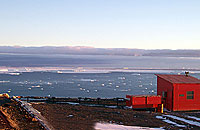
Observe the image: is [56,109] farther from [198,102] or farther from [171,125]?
[198,102]

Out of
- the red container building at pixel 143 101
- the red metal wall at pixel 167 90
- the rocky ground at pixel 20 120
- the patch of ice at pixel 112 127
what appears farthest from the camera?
the red metal wall at pixel 167 90

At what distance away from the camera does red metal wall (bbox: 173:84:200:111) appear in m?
24.8

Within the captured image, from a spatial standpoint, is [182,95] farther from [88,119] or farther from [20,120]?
[20,120]

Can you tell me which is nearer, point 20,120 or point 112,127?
point 20,120

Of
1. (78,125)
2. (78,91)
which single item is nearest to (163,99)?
(78,125)

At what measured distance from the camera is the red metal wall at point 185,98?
81.4 ft

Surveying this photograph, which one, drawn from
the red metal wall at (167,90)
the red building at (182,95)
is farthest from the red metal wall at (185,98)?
the red metal wall at (167,90)

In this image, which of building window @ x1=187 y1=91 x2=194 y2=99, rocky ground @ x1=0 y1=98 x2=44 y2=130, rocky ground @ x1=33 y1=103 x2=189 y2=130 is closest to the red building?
building window @ x1=187 y1=91 x2=194 y2=99

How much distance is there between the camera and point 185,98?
82.5 feet

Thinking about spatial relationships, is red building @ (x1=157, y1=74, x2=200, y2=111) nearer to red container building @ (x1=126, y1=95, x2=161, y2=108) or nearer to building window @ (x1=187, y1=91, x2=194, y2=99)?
building window @ (x1=187, y1=91, x2=194, y2=99)

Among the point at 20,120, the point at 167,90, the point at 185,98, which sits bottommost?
the point at 185,98

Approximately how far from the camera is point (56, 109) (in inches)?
794

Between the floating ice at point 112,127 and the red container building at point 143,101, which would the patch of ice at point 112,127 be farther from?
the red container building at point 143,101

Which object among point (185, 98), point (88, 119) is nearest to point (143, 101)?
point (185, 98)
